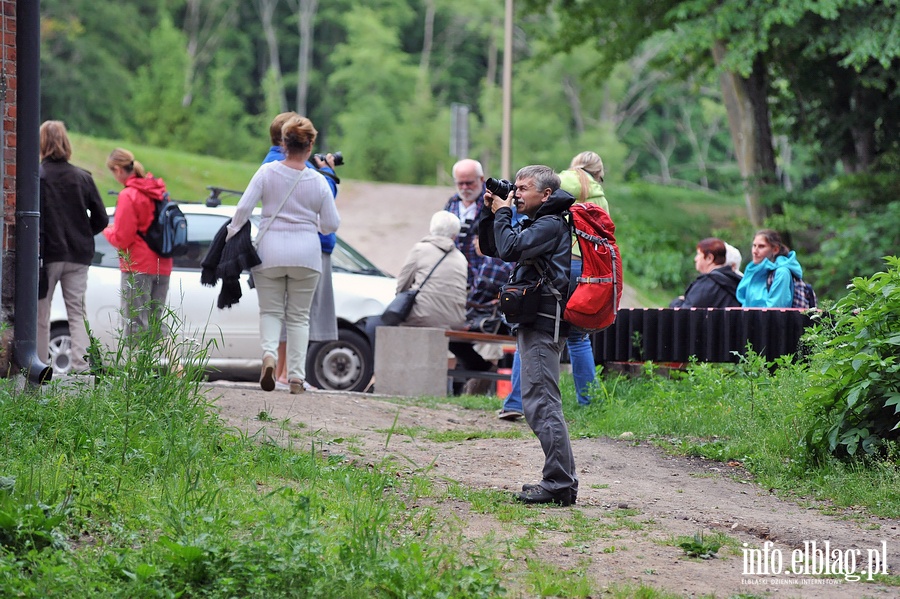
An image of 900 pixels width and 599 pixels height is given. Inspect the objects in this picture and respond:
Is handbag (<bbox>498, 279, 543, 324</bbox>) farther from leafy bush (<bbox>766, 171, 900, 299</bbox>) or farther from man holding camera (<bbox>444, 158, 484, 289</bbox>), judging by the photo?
leafy bush (<bbox>766, 171, 900, 299</bbox>)

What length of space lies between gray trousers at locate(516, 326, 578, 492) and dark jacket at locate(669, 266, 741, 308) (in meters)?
4.93

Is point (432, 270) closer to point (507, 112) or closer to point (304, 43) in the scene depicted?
point (507, 112)

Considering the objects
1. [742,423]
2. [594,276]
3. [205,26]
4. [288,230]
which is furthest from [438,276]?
→ [205,26]

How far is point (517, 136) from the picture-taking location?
57.0 metres

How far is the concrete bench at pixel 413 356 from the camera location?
1091 cm

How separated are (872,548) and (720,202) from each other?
29754mm

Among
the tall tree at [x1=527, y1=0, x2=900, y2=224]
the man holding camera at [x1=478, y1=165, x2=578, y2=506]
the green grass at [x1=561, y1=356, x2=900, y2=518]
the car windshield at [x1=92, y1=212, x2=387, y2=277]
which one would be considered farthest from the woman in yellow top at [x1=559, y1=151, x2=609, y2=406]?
the tall tree at [x1=527, y1=0, x2=900, y2=224]

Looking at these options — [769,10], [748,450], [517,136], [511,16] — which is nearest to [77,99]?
[517,136]

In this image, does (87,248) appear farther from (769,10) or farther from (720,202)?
(720,202)

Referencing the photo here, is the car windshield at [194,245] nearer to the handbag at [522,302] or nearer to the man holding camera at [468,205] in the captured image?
the man holding camera at [468,205]

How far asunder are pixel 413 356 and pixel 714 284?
2.86 meters

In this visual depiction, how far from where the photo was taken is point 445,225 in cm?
1108

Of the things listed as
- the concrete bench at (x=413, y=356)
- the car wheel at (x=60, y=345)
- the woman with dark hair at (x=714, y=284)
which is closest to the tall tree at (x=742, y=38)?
the woman with dark hair at (x=714, y=284)

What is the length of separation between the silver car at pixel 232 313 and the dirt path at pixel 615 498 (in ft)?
5.56
